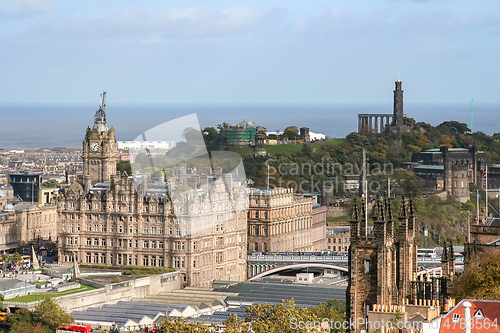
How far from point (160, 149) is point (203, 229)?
3541 cm

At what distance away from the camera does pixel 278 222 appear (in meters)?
133

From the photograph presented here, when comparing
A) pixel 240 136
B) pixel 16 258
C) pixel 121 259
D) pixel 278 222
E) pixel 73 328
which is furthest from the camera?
pixel 240 136

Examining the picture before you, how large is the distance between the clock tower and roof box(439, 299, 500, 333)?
253 ft

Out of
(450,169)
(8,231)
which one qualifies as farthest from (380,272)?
(450,169)

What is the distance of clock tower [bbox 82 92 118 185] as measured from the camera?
5022 inches

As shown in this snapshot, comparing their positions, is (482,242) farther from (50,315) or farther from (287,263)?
(287,263)

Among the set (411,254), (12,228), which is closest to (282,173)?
(12,228)

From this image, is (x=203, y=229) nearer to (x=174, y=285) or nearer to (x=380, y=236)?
(x=174, y=285)

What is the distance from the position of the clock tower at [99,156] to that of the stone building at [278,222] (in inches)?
528

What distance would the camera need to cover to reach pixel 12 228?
445 ft

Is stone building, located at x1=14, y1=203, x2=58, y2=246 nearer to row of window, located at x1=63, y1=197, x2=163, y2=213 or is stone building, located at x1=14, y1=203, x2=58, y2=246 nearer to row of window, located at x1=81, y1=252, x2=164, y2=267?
row of window, located at x1=63, y1=197, x2=163, y2=213

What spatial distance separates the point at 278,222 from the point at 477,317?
8261 cm

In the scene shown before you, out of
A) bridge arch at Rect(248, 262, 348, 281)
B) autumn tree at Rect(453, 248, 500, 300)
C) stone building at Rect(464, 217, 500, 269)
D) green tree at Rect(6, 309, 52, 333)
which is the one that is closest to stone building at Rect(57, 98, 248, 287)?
bridge arch at Rect(248, 262, 348, 281)

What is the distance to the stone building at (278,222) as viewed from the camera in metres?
131
